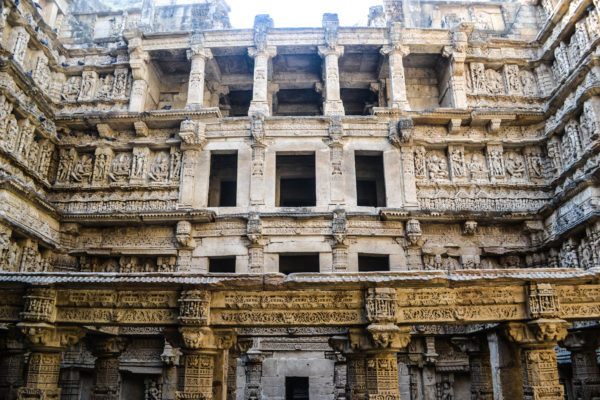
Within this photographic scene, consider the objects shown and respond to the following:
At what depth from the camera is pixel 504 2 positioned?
703 inches

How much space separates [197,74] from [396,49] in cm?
653

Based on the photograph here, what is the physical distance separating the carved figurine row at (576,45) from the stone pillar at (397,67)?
4634 mm

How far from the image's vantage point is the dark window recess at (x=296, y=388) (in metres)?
14.3

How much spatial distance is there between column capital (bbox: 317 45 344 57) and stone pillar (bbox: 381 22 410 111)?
1393 millimetres

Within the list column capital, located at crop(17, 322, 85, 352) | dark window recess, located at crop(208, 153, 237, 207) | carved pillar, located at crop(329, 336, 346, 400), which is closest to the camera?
column capital, located at crop(17, 322, 85, 352)

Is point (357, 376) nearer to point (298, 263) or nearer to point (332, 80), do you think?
point (298, 263)

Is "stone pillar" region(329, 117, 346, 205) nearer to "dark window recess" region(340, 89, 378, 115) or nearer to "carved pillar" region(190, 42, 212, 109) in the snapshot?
"dark window recess" region(340, 89, 378, 115)

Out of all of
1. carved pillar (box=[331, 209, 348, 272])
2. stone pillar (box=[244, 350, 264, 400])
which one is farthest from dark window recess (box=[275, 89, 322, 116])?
stone pillar (box=[244, 350, 264, 400])

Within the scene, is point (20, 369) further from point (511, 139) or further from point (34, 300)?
point (511, 139)

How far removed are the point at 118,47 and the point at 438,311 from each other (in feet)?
45.4

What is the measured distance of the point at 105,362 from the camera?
9.98 meters

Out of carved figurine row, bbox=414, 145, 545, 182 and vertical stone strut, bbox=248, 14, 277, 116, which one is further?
vertical stone strut, bbox=248, 14, 277, 116

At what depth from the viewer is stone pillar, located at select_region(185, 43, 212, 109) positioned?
15336 mm

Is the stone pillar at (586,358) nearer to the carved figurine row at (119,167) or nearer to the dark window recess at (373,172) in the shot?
the dark window recess at (373,172)
